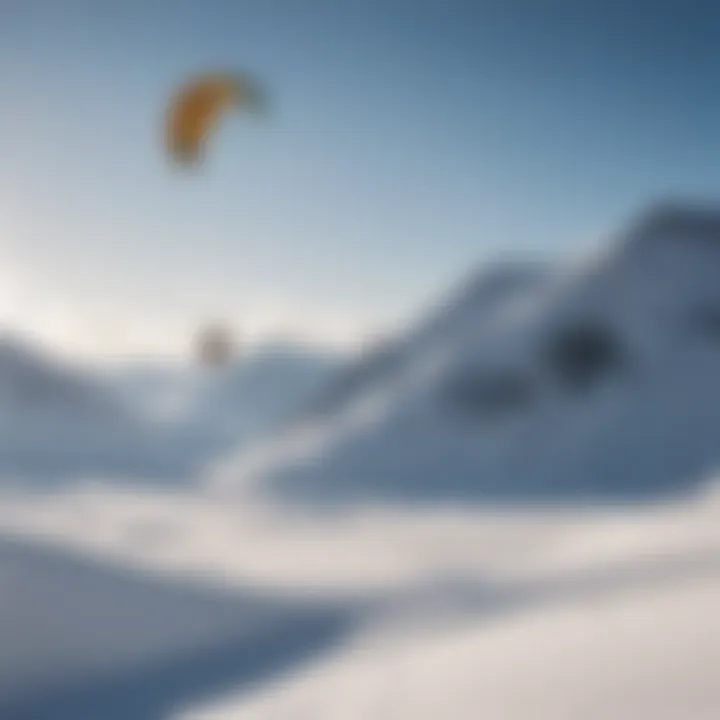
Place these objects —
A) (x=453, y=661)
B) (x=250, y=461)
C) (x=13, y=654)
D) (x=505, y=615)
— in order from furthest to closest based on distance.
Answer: (x=250, y=461) < (x=505, y=615) < (x=13, y=654) < (x=453, y=661)

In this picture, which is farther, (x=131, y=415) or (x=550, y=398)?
(x=131, y=415)

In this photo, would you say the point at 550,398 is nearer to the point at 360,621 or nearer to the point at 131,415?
the point at 360,621

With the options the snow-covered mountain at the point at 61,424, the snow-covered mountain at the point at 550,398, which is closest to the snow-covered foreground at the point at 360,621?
the snow-covered mountain at the point at 550,398

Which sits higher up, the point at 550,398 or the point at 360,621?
the point at 550,398

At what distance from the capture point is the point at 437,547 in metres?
7.59

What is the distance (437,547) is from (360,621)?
205 cm

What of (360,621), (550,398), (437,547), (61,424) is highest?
(61,424)

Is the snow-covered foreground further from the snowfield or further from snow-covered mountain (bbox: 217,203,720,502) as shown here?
snow-covered mountain (bbox: 217,203,720,502)

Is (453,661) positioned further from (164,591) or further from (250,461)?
(250,461)

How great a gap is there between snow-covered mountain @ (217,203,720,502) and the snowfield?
2.2 inches

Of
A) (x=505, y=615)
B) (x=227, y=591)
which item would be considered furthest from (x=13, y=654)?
(x=505, y=615)

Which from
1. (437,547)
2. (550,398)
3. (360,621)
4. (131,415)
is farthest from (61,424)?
(360,621)

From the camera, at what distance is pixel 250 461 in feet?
50.9

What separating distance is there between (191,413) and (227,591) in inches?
1073
